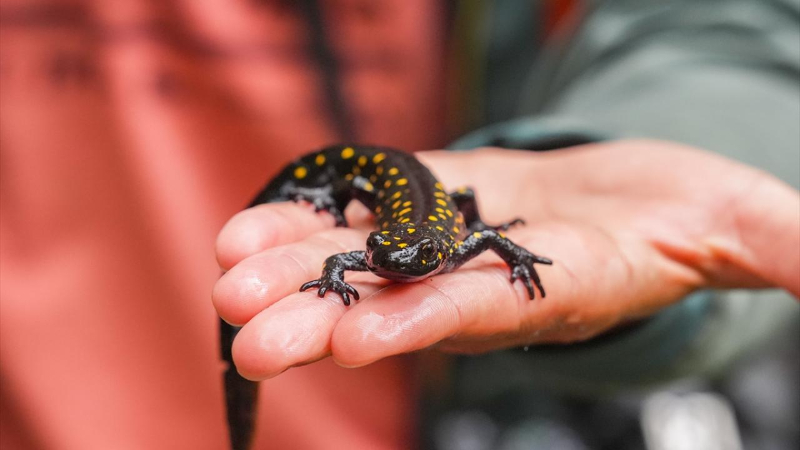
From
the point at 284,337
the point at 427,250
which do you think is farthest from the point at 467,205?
the point at 284,337

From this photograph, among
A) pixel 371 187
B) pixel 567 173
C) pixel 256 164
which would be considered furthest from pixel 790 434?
pixel 256 164

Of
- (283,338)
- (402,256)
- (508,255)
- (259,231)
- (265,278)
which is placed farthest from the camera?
(508,255)

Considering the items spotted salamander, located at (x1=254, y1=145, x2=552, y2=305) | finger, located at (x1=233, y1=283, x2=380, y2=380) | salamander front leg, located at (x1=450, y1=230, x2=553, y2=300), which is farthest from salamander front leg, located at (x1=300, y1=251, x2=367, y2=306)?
salamander front leg, located at (x1=450, y1=230, x2=553, y2=300)

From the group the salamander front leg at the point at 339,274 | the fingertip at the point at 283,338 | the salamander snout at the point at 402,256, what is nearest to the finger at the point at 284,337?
the fingertip at the point at 283,338

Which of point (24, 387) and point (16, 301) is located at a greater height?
point (16, 301)

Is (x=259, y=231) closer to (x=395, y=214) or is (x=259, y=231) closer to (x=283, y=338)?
(x=283, y=338)

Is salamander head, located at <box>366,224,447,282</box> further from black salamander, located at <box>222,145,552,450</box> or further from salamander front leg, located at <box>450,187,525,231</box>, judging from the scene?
salamander front leg, located at <box>450,187,525,231</box>

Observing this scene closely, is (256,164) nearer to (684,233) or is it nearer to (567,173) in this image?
(567,173)
